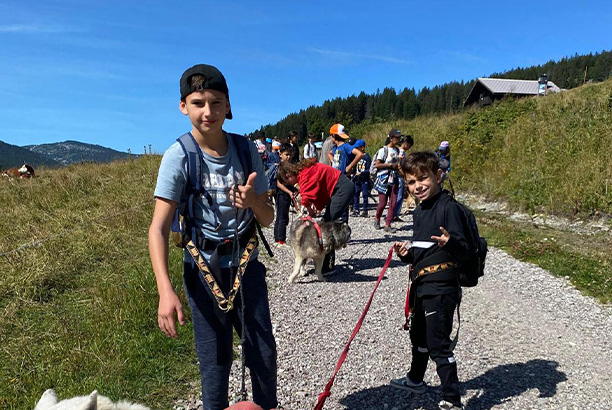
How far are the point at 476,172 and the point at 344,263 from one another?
33.9 ft

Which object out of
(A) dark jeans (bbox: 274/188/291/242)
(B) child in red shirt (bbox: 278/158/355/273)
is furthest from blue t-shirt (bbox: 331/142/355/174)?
(B) child in red shirt (bbox: 278/158/355/273)

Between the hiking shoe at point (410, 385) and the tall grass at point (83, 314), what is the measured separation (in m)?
1.87

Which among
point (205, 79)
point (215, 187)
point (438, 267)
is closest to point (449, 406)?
point (438, 267)

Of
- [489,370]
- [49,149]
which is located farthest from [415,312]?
[49,149]

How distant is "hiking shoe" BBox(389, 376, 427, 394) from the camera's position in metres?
3.55

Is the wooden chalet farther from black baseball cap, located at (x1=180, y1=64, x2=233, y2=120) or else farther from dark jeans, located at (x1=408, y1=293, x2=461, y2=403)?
black baseball cap, located at (x1=180, y1=64, x2=233, y2=120)

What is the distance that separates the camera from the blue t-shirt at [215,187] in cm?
198

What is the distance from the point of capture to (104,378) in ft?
11.3

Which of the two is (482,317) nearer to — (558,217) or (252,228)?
(252,228)

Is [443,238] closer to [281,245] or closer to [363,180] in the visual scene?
[281,245]

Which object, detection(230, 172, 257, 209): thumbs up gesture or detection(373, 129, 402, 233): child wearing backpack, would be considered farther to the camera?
detection(373, 129, 402, 233): child wearing backpack

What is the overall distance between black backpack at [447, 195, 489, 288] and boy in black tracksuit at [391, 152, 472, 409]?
44 mm

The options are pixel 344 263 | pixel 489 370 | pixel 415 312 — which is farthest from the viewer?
pixel 344 263

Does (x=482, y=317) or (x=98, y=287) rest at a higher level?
(x=98, y=287)
